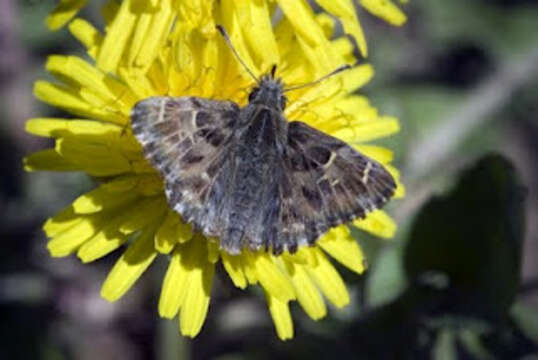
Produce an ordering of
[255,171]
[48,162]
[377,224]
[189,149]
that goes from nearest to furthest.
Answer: [189,149] → [255,171] → [48,162] → [377,224]

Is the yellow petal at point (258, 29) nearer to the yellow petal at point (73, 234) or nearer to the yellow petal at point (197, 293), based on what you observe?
the yellow petal at point (197, 293)

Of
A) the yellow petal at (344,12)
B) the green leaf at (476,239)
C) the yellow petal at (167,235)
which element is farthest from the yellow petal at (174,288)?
the green leaf at (476,239)

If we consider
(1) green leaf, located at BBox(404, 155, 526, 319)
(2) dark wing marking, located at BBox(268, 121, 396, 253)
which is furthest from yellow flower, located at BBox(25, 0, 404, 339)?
(1) green leaf, located at BBox(404, 155, 526, 319)

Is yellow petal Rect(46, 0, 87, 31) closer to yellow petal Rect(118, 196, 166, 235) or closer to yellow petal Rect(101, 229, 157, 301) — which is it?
yellow petal Rect(118, 196, 166, 235)

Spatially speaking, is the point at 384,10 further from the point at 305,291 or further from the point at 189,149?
the point at 305,291

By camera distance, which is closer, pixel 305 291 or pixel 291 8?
pixel 291 8

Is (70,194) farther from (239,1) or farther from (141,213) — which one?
(239,1)

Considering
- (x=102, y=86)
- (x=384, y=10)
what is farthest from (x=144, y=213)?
(x=384, y=10)
